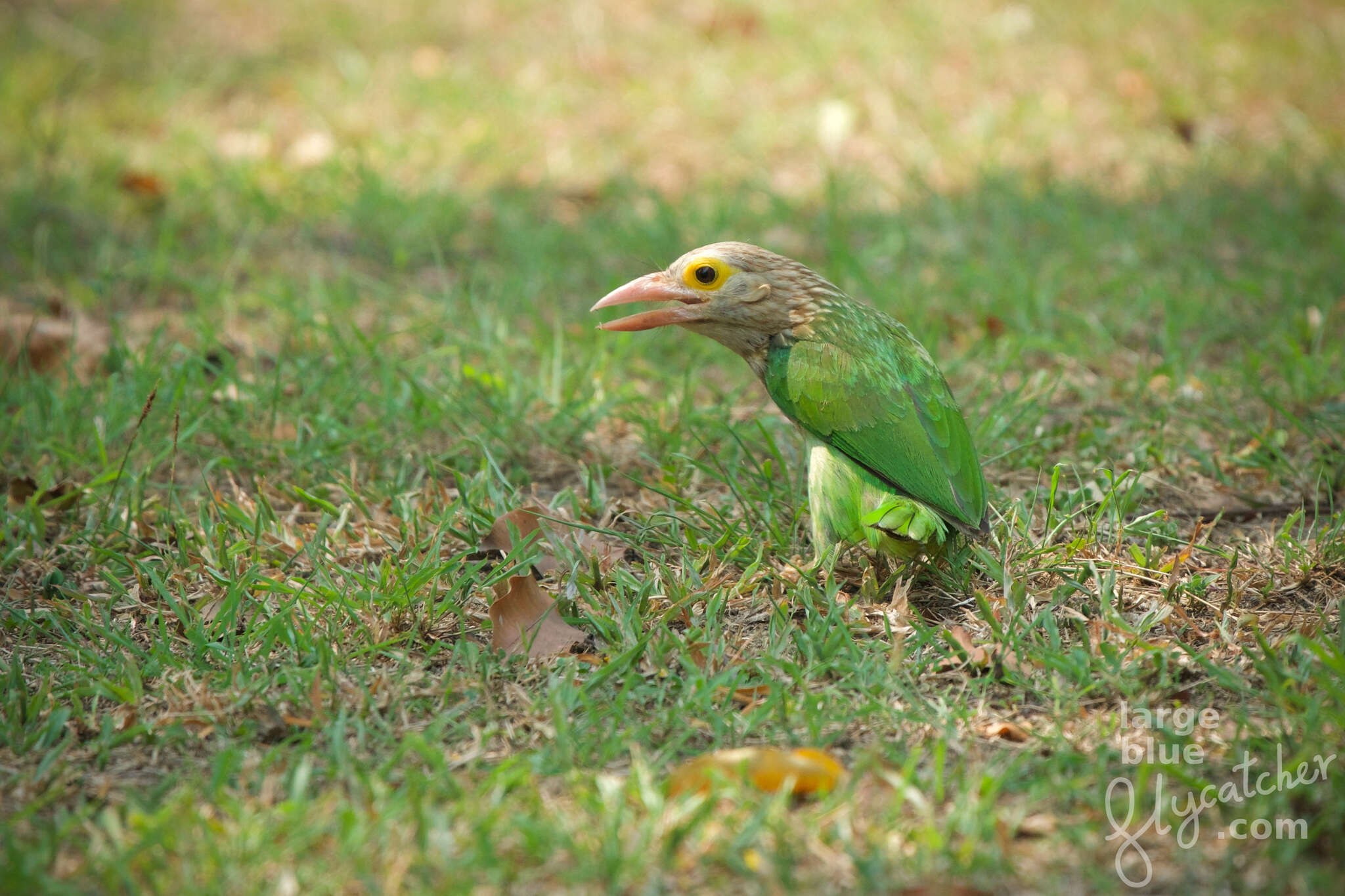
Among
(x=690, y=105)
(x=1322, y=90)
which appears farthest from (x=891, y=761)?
(x=1322, y=90)

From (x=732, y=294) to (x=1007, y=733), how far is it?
139cm

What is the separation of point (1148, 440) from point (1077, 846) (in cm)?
197

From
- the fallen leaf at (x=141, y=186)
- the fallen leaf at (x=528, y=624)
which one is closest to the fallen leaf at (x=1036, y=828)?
the fallen leaf at (x=528, y=624)

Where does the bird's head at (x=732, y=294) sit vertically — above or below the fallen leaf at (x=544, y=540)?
above

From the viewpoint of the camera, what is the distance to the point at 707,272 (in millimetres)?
3133

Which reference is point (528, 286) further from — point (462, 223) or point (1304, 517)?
point (1304, 517)

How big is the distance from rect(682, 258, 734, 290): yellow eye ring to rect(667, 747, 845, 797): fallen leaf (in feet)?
4.68

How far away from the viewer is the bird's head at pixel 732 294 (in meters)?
3.13

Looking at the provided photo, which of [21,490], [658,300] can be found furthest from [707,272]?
[21,490]

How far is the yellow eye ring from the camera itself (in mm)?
3129

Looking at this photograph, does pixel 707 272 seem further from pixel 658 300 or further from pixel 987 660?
pixel 987 660

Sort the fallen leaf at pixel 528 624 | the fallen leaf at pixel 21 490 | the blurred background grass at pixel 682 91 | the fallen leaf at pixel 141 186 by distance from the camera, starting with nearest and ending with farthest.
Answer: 1. the fallen leaf at pixel 528 624
2. the fallen leaf at pixel 21 490
3. the fallen leaf at pixel 141 186
4. the blurred background grass at pixel 682 91

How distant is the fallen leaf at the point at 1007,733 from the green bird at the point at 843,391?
Result: 53 cm

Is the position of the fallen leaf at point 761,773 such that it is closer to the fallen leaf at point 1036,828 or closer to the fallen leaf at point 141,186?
the fallen leaf at point 1036,828
